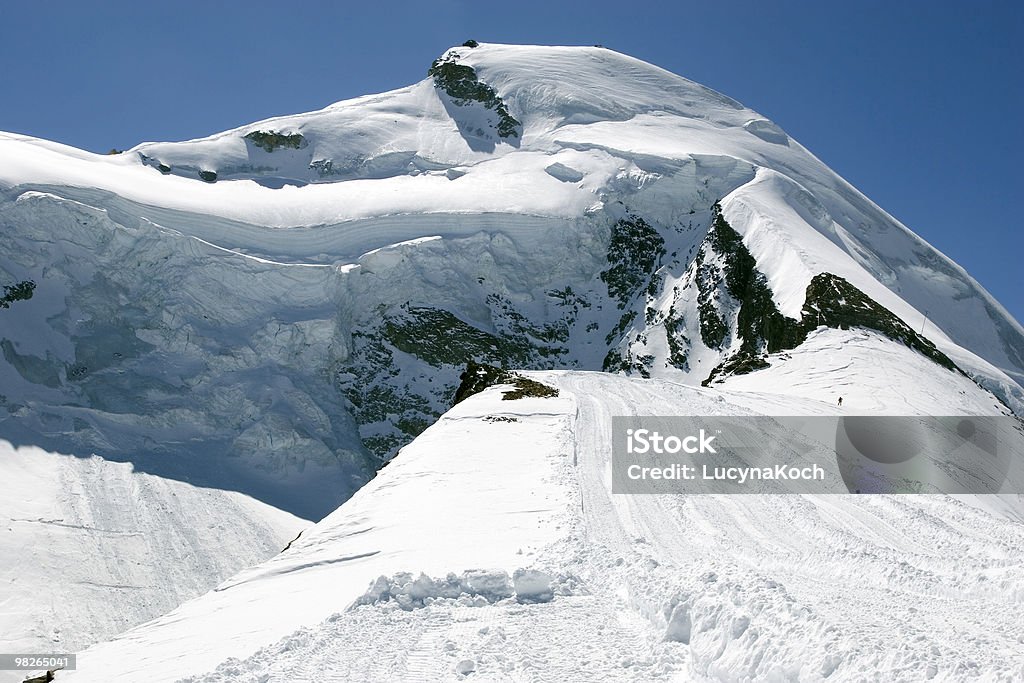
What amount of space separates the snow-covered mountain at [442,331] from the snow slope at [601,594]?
72 millimetres

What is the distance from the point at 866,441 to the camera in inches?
767

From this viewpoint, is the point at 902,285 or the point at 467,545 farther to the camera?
the point at 902,285

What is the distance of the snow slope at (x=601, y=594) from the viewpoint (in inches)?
251

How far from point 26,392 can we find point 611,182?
39.9 metres

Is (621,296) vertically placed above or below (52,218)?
below

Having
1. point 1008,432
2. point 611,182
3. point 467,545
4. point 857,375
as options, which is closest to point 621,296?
point 611,182

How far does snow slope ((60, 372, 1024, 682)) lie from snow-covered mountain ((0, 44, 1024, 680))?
0.24ft

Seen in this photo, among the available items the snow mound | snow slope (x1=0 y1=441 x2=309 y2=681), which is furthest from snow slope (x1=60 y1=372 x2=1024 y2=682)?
snow slope (x1=0 y1=441 x2=309 y2=681)

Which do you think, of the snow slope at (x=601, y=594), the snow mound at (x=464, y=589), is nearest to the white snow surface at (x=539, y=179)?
the snow slope at (x=601, y=594)

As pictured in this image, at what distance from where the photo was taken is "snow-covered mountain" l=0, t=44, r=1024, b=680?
31.9ft

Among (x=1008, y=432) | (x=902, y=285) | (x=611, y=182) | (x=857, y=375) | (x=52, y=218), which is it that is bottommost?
(x=1008, y=432)

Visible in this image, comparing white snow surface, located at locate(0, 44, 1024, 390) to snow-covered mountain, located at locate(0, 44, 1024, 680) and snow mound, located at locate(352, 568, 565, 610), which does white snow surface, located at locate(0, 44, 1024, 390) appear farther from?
snow mound, located at locate(352, 568, 565, 610)

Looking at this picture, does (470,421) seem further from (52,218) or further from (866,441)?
(52,218)

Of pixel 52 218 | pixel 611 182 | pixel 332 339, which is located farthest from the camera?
pixel 611 182
